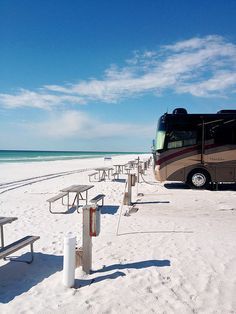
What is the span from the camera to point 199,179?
13.5 m

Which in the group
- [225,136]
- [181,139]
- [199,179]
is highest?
[225,136]

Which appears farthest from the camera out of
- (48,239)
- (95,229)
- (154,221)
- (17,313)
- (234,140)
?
(234,140)

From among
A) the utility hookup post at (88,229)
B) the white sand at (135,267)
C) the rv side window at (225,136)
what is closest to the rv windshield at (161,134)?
the rv side window at (225,136)

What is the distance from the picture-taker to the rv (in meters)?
13.3

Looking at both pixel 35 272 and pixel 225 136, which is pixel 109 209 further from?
pixel 225 136

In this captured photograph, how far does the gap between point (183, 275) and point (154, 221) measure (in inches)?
126

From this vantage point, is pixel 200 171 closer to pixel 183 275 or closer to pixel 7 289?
pixel 183 275

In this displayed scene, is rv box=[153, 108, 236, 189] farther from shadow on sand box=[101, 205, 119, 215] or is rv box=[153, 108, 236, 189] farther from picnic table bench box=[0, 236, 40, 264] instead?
picnic table bench box=[0, 236, 40, 264]

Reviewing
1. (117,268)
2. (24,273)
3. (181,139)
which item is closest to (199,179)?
(181,139)

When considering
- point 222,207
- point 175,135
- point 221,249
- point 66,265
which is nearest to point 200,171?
point 175,135

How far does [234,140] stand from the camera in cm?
1327

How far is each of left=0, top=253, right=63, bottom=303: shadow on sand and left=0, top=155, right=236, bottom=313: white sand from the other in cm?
1

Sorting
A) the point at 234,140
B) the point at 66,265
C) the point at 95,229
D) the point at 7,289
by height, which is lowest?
the point at 7,289

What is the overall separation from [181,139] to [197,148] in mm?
785
